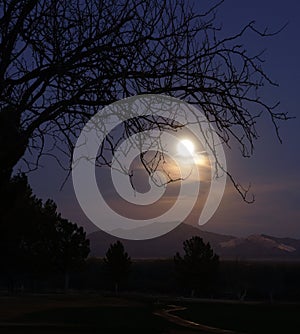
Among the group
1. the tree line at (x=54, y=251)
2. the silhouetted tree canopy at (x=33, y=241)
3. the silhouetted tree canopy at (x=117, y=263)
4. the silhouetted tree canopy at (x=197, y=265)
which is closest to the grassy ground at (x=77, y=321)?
the tree line at (x=54, y=251)

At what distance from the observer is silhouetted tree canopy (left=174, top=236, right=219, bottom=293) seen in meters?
74.7

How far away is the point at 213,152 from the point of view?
651 cm

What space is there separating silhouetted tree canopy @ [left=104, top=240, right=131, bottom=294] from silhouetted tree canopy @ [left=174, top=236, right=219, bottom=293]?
7.37 meters

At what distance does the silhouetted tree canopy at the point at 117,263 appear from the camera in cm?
8106

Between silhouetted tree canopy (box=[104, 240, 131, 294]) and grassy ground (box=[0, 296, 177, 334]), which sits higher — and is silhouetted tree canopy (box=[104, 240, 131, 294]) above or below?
above

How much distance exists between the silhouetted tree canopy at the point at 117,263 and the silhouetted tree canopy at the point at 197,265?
7.37 metres

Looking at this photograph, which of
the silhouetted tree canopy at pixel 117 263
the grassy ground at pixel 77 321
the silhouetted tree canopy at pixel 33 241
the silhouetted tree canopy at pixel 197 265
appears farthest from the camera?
the silhouetted tree canopy at pixel 117 263

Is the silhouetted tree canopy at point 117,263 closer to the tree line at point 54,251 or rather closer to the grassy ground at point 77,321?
the tree line at point 54,251

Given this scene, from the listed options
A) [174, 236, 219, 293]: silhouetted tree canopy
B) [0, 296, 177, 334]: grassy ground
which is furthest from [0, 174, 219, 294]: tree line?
[0, 296, 177, 334]: grassy ground

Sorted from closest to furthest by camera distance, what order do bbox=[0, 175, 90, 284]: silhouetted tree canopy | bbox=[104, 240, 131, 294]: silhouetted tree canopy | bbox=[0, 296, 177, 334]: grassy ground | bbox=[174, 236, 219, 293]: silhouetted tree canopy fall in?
1. bbox=[0, 296, 177, 334]: grassy ground
2. bbox=[0, 175, 90, 284]: silhouetted tree canopy
3. bbox=[174, 236, 219, 293]: silhouetted tree canopy
4. bbox=[104, 240, 131, 294]: silhouetted tree canopy

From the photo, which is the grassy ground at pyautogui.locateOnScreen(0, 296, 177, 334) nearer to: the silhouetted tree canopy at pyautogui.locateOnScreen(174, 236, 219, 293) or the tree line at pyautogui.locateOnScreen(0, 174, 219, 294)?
the tree line at pyautogui.locateOnScreen(0, 174, 219, 294)

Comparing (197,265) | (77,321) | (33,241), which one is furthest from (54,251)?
(77,321)

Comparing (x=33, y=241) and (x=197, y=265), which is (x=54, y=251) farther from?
(x=197, y=265)

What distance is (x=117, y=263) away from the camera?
266ft
